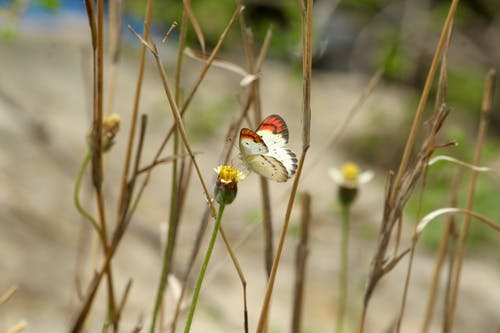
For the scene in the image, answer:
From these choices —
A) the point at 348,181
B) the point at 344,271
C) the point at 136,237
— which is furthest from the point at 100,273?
the point at 136,237

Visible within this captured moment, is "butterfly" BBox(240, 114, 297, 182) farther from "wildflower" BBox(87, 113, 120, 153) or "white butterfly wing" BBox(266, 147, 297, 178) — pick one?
"wildflower" BBox(87, 113, 120, 153)

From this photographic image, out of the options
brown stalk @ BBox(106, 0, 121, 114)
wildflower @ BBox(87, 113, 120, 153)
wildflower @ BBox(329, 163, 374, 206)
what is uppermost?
wildflower @ BBox(329, 163, 374, 206)

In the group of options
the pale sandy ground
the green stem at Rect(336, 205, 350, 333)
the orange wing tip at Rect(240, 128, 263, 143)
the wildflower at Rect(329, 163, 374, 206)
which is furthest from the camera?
the pale sandy ground

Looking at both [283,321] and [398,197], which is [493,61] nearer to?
[283,321]

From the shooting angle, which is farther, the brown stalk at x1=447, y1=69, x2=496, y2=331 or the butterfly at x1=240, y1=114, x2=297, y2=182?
the brown stalk at x1=447, y1=69, x2=496, y2=331

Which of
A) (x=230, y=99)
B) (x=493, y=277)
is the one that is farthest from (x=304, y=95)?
(x=230, y=99)

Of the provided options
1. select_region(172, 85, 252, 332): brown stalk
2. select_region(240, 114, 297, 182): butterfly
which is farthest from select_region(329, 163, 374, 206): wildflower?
select_region(240, 114, 297, 182): butterfly

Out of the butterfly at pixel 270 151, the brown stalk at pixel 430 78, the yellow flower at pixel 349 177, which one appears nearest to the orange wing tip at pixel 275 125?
the butterfly at pixel 270 151
